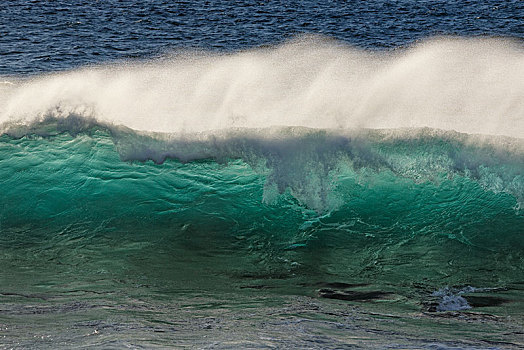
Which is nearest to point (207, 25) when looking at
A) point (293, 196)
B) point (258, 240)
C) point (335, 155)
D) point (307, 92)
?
point (307, 92)

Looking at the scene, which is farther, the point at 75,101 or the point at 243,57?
the point at 243,57

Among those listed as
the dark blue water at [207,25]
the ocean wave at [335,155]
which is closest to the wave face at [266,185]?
the ocean wave at [335,155]

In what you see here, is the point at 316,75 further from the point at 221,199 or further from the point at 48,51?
the point at 48,51

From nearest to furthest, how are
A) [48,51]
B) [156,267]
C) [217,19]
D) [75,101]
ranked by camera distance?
[156,267] < [75,101] < [48,51] < [217,19]

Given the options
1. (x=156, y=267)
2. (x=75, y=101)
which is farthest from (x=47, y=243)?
(x=75, y=101)

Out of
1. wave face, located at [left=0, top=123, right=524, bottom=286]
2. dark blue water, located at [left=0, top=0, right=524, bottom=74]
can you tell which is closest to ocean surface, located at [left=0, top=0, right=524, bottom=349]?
wave face, located at [left=0, top=123, right=524, bottom=286]

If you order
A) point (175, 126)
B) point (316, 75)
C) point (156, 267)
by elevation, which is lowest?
point (156, 267)

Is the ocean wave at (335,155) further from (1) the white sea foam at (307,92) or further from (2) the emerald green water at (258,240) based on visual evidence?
(1) the white sea foam at (307,92)
